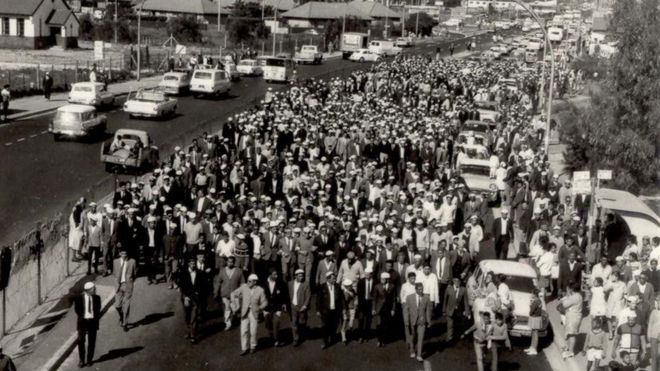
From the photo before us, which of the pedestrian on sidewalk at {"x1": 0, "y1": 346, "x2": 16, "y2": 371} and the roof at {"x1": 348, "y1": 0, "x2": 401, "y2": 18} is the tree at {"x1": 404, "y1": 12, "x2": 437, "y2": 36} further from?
the pedestrian on sidewalk at {"x1": 0, "y1": 346, "x2": 16, "y2": 371}

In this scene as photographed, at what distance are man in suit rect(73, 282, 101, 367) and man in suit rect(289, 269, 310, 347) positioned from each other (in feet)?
10.7

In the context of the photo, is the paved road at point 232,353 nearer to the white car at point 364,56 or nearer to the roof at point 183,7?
the white car at point 364,56

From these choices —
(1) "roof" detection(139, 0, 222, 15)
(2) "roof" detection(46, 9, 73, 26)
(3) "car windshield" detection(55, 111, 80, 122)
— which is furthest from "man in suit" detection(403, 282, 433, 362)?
(1) "roof" detection(139, 0, 222, 15)

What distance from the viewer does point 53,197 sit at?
24.4 m

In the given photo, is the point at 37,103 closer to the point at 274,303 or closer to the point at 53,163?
the point at 53,163

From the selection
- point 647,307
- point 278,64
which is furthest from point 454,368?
point 278,64

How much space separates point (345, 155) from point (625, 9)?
9027 mm

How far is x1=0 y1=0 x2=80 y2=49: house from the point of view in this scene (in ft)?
261

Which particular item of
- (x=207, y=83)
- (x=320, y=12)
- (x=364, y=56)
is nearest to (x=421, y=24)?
(x=320, y=12)

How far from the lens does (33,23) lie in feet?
262

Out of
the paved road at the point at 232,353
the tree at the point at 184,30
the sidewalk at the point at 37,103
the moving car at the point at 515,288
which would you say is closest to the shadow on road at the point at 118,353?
the paved road at the point at 232,353

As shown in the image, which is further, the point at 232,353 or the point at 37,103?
the point at 37,103

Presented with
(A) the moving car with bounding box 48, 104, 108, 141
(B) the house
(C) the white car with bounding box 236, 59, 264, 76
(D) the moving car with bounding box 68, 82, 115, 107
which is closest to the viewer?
(A) the moving car with bounding box 48, 104, 108, 141

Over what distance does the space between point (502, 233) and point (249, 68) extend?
45649 mm
